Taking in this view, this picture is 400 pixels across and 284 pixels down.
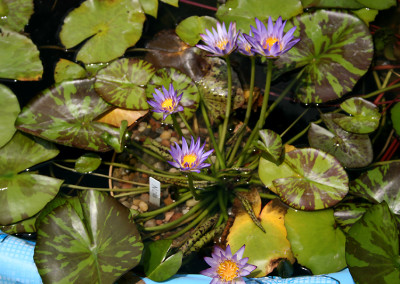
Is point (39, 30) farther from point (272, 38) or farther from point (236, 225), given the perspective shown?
point (236, 225)

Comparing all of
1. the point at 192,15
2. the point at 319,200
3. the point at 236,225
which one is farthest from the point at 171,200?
the point at 192,15

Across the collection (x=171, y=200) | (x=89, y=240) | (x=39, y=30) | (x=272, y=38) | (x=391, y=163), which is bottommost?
(x=171, y=200)

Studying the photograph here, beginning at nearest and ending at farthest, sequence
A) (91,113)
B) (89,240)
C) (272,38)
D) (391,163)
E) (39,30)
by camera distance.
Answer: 1. (89,240)
2. (272,38)
3. (391,163)
4. (91,113)
5. (39,30)

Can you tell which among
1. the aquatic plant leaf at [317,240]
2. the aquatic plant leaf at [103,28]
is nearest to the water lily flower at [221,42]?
the aquatic plant leaf at [103,28]

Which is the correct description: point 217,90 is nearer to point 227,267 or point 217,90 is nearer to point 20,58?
point 227,267

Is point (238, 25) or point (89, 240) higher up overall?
point (238, 25)

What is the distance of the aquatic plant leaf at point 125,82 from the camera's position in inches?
82.2

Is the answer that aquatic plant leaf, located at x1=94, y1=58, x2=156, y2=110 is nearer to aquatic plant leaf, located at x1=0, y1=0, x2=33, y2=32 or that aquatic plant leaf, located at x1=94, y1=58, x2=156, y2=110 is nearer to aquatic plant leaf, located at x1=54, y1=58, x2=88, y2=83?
aquatic plant leaf, located at x1=54, y1=58, x2=88, y2=83

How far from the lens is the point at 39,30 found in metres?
2.51

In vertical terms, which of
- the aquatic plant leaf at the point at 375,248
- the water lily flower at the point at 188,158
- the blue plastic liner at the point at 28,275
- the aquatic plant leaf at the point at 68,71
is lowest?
the blue plastic liner at the point at 28,275

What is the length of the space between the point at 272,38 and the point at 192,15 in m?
1.05

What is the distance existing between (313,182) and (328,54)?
2.65 ft

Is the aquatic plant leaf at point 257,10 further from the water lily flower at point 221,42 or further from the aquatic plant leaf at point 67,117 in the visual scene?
the aquatic plant leaf at point 67,117

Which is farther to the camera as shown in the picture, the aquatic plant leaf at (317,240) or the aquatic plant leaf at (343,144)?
the aquatic plant leaf at (343,144)
